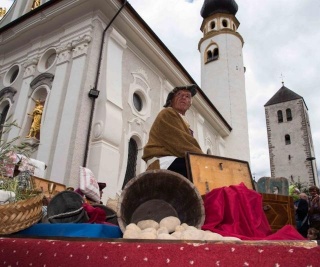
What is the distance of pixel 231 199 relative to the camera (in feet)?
9.20

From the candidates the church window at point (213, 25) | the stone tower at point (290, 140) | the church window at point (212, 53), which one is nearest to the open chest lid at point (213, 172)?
the church window at point (212, 53)

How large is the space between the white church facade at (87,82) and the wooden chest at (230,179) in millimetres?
5035

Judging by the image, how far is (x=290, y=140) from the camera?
41.9 meters

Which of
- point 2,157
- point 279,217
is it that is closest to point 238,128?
point 279,217

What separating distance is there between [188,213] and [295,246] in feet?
5.58

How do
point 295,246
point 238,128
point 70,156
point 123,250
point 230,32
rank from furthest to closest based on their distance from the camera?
point 230,32 < point 238,128 < point 70,156 < point 123,250 < point 295,246

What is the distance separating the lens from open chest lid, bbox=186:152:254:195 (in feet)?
11.0

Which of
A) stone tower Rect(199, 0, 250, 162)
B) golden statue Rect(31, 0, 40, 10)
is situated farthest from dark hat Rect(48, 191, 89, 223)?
stone tower Rect(199, 0, 250, 162)

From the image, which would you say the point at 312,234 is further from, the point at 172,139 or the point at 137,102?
the point at 137,102

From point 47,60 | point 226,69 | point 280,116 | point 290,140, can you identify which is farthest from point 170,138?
point 280,116

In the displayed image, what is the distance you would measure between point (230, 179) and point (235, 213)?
90cm

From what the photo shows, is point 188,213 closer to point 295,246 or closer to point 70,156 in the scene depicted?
point 295,246

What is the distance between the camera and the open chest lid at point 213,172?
3340 mm

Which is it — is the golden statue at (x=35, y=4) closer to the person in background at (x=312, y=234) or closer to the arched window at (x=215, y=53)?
the arched window at (x=215, y=53)
